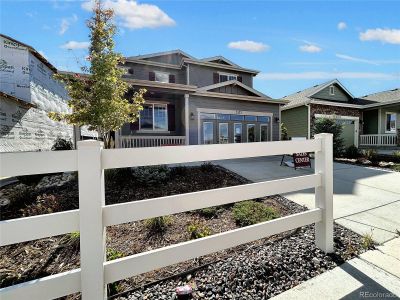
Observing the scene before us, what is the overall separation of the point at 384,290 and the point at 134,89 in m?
12.0

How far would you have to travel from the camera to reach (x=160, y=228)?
352 cm

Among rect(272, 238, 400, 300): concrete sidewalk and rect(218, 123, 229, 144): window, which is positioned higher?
rect(218, 123, 229, 144): window

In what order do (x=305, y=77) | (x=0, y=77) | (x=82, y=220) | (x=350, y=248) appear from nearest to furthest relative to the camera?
(x=82, y=220) → (x=350, y=248) → (x=0, y=77) → (x=305, y=77)

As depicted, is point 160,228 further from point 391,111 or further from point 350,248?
point 391,111

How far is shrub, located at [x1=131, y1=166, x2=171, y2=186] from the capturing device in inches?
231

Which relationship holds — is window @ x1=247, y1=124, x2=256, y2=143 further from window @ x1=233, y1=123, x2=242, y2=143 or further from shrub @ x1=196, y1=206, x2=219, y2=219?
shrub @ x1=196, y1=206, x2=219, y2=219

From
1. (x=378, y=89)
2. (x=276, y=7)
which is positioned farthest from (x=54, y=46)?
(x=378, y=89)

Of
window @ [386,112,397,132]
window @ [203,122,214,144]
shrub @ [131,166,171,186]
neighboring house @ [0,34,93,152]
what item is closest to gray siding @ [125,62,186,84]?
window @ [203,122,214,144]

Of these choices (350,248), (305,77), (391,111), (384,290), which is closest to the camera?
(384,290)

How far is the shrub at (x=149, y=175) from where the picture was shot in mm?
5875

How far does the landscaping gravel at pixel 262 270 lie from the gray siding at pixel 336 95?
1779 centimetres

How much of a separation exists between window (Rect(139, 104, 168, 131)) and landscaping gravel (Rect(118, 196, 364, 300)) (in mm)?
11194

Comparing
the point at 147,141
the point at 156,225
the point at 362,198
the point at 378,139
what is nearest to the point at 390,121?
the point at 378,139

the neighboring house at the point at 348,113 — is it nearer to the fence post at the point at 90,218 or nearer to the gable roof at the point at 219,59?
the gable roof at the point at 219,59
